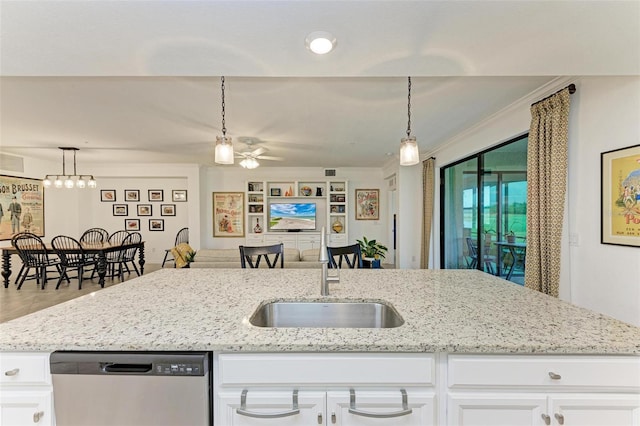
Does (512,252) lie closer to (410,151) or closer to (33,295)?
(410,151)

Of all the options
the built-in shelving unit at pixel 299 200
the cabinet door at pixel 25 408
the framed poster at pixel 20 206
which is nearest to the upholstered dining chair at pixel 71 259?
the framed poster at pixel 20 206

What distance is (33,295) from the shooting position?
14.9 ft

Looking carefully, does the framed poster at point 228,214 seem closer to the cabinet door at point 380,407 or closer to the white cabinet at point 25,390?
the white cabinet at point 25,390

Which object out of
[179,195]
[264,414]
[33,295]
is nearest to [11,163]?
[33,295]

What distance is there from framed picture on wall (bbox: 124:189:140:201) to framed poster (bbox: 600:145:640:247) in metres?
8.55

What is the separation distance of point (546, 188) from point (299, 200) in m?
5.53

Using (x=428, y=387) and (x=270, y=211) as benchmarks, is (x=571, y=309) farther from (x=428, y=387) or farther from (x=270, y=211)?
(x=270, y=211)

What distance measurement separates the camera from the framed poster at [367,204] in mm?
7410

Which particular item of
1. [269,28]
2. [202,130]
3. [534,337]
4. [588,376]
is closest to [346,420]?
[534,337]

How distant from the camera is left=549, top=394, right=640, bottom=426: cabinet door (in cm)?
104

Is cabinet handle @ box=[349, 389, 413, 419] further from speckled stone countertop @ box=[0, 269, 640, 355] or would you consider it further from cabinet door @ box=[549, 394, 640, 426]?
cabinet door @ box=[549, 394, 640, 426]

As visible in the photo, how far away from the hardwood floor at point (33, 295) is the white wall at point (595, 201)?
6250mm

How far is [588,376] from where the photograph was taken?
1.04 meters

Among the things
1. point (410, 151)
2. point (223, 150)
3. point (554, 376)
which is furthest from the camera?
point (223, 150)
